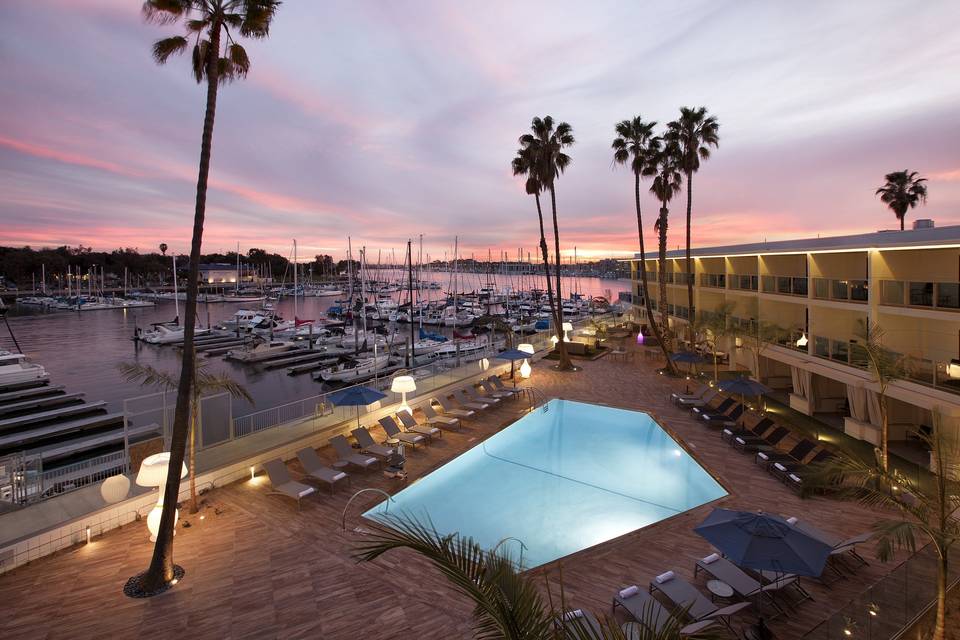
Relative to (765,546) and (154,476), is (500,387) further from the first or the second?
(765,546)

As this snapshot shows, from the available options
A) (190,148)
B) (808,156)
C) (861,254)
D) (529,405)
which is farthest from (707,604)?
(190,148)

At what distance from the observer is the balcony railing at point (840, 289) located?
15.6m

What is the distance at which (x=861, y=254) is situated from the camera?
18.4m

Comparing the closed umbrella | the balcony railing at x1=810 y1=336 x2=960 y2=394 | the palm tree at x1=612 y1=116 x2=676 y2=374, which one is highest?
the palm tree at x1=612 y1=116 x2=676 y2=374

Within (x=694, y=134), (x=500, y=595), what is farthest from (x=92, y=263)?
(x=500, y=595)

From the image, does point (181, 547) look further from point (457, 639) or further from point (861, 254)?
point (861, 254)

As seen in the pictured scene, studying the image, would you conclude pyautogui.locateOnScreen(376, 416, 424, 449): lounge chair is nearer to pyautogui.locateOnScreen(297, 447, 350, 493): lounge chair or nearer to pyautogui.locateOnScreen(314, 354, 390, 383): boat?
pyautogui.locateOnScreen(297, 447, 350, 493): lounge chair

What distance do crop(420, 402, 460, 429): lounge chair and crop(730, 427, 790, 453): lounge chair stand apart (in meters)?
9.31

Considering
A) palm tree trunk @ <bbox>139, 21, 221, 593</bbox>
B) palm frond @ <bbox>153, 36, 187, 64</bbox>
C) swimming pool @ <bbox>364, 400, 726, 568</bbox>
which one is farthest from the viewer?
swimming pool @ <bbox>364, 400, 726, 568</bbox>

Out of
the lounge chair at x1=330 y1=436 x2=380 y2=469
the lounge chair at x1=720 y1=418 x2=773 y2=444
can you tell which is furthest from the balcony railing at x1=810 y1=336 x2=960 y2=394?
the lounge chair at x1=330 y1=436 x2=380 y2=469

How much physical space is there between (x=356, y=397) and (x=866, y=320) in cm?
1777

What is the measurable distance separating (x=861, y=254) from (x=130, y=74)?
30612mm

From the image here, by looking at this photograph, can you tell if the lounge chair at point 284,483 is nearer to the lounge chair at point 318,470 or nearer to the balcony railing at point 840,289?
the lounge chair at point 318,470

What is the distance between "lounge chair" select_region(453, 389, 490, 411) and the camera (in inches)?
697
